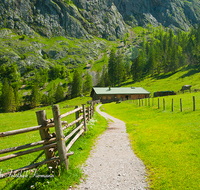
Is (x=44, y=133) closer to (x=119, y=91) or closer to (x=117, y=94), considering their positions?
(x=117, y=94)

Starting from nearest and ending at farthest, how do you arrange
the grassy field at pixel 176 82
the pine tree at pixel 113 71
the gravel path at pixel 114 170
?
1. the gravel path at pixel 114 170
2. the grassy field at pixel 176 82
3. the pine tree at pixel 113 71

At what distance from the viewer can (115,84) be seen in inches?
5162

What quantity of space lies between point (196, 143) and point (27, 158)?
10.1 metres

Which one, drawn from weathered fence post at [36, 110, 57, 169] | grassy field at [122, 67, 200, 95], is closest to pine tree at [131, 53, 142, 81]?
grassy field at [122, 67, 200, 95]

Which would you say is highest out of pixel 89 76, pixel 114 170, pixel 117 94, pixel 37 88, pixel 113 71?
pixel 113 71

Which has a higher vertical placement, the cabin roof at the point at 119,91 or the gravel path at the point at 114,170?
the cabin roof at the point at 119,91

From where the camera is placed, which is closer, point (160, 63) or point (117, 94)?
point (117, 94)

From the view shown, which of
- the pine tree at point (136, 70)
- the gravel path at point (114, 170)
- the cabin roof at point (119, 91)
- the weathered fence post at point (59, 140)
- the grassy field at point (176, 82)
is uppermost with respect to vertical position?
the pine tree at point (136, 70)

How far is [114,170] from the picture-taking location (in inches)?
252

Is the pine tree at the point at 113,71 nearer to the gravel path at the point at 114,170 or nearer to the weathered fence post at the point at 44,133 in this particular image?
the gravel path at the point at 114,170

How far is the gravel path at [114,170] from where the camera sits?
528 cm

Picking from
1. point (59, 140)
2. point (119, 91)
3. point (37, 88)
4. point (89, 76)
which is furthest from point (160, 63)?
point (59, 140)

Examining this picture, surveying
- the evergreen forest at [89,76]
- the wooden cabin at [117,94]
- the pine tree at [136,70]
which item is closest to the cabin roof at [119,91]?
the wooden cabin at [117,94]

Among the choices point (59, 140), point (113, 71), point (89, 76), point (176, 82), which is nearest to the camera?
point (59, 140)
